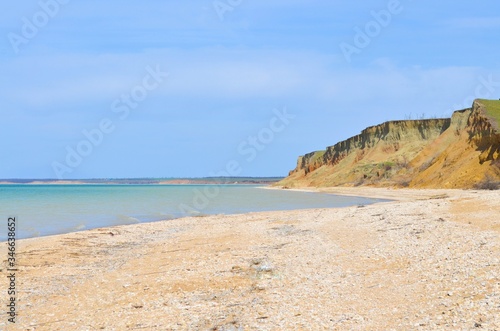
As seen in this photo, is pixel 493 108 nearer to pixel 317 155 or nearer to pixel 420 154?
pixel 420 154

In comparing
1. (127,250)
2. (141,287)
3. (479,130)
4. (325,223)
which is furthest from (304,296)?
(479,130)

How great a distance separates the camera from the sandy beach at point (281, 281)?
7.96m

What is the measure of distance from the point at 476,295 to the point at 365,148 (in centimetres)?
11241

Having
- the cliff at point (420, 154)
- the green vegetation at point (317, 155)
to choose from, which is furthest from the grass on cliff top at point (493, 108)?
the green vegetation at point (317, 155)

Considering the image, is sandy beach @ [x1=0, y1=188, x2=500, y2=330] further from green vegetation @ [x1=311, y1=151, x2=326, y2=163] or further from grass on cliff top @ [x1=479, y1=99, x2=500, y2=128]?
green vegetation @ [x1=311, y1=151, x2=326, y2=163]

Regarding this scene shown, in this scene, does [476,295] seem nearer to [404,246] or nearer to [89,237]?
[404,246]

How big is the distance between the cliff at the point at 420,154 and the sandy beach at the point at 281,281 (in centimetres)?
3428

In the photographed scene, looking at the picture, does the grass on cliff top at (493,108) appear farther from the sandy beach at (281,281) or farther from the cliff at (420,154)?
the sandy beach at (281,281)

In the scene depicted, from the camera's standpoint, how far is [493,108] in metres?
61.6

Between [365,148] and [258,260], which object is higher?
[365,148]

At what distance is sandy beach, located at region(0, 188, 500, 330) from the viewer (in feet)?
26.1

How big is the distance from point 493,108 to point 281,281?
192 feet

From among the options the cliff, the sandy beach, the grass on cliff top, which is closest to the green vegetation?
the cliff

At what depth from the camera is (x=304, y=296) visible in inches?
365
